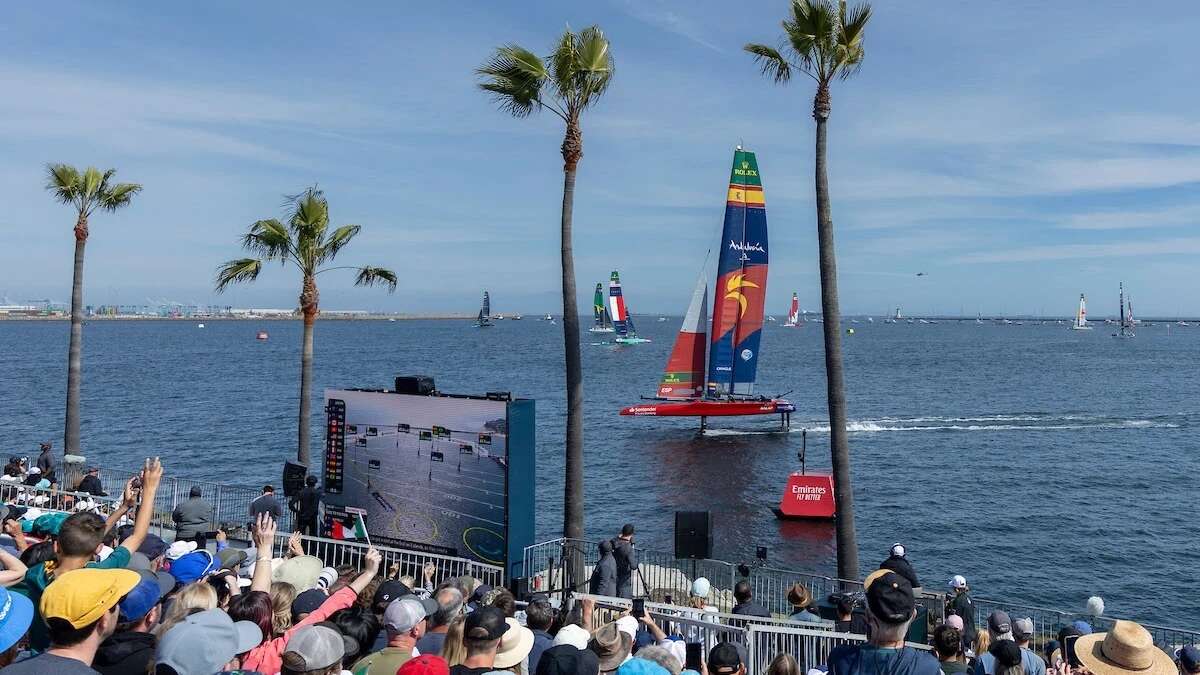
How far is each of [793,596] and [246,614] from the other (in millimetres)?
7967

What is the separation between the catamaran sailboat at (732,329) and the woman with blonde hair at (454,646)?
48409mm

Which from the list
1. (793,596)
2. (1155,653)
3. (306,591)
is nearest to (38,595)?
(306,591)

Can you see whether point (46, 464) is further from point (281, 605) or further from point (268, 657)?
point (268, 657)

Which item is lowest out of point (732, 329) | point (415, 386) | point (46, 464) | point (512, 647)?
point (46, 464)

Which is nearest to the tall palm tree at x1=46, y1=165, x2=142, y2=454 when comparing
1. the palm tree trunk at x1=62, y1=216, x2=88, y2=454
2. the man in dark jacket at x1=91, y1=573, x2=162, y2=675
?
the palm tree trunk at x1=62, y1=216, x2=88, y2=454

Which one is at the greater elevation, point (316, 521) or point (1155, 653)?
point (1155, 653)

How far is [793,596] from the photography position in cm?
1206

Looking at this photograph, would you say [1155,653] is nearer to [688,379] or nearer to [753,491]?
[753,491]

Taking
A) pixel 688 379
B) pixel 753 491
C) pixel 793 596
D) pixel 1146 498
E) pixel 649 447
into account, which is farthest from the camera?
pixel 688 379

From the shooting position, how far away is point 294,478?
56.9 ft

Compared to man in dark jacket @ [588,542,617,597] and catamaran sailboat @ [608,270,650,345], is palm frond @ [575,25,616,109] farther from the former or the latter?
catamaran sailboat @ [608,270,650,345]

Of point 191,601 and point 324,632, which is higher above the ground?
point 324,632

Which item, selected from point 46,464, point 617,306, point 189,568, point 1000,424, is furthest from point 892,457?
point 617,306

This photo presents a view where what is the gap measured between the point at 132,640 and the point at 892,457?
47495 mm
